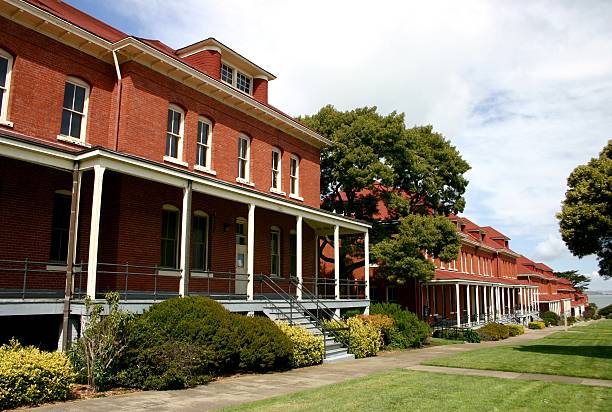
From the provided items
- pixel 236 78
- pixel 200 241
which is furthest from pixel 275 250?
pixel 236 78

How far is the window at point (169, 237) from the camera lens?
56.5ft

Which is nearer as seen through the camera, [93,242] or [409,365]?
[93,242]

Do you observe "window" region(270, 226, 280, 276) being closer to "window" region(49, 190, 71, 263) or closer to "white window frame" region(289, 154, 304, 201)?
"white window frame" region(289, 154, 304, 201)

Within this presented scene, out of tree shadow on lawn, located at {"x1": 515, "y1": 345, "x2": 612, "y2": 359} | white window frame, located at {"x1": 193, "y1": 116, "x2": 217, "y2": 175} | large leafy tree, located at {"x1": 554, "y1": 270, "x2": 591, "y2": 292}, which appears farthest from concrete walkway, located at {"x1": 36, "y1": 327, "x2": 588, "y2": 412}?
large leafy tree, located at {"x1": 554, "y1": 270, "x2": 591, "y2": 292}

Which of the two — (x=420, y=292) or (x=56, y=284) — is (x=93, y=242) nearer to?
(x=56, y=284)

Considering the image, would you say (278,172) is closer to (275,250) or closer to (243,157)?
(243,157)

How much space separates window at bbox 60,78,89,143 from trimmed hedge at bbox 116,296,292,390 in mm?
6390

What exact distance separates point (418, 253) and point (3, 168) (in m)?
20.8

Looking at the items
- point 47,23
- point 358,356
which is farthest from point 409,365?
point 47,23

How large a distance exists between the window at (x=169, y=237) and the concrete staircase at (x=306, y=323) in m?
3.57

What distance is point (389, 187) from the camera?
3048 cm

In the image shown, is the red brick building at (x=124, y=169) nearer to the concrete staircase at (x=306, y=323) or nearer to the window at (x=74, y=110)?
the window at (x=74, y=110)

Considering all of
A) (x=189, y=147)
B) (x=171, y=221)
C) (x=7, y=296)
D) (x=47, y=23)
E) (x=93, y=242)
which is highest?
(x=47, y=23)

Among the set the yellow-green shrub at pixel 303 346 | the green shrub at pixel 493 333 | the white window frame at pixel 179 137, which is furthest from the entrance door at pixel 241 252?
the green shrub at pixel 493 333
